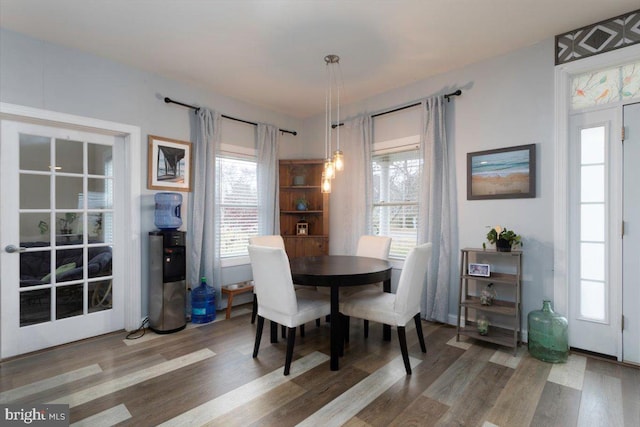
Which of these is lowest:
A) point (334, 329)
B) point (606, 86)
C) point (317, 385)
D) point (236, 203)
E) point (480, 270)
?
point (317, 385)

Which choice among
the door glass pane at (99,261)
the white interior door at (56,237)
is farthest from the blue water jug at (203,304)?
the door glass pane at (99,261)

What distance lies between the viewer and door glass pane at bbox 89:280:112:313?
3124 mm

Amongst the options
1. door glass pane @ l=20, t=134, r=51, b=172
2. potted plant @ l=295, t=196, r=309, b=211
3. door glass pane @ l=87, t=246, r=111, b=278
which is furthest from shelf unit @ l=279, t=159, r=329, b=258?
door glass pane @ l=20, t=134, r=51, b=172

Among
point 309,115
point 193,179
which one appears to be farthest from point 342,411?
point 309,115

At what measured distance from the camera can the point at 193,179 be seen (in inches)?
147

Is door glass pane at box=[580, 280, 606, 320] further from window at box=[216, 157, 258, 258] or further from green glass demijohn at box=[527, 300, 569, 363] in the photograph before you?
window at box=[216, 157, 258, 258]

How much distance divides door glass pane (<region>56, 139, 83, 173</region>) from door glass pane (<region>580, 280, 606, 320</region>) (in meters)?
4.77

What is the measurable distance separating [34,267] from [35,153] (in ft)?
3.36

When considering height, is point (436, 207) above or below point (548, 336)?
above

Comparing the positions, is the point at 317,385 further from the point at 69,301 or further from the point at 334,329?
the point at 69,301

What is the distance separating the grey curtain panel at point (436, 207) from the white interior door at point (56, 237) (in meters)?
3.32

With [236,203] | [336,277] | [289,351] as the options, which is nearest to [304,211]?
[236,203]

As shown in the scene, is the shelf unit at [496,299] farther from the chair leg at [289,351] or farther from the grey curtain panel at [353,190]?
the chair leg at [289,351]

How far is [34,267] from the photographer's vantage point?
281 cm
